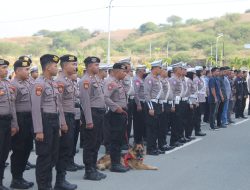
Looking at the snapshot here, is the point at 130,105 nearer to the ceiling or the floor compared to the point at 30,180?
nearer to the ceiling

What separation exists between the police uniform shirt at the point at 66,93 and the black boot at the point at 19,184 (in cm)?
122

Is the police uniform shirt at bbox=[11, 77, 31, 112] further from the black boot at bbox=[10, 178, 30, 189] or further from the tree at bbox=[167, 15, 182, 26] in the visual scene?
the tree at bbox=[167, 15, 182, 26]

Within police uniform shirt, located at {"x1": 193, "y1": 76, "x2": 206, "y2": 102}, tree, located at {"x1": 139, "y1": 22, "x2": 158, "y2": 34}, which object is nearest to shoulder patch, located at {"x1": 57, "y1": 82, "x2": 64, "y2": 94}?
police uniform shirt, located at {"x1": 193, "y1": 76, "x2": 206, "y2": 102}

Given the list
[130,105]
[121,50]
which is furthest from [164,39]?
[130,105]

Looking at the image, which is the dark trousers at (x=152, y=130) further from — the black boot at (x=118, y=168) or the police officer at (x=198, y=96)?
the police officer at (x=198, y=96)

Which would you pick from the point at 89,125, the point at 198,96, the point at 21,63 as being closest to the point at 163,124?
the point at 89,125

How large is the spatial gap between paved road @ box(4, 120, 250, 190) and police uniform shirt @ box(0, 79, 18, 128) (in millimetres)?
1220

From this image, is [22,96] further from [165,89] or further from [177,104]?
[177,104]

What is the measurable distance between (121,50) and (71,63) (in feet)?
326

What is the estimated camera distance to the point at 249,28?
4237 inches

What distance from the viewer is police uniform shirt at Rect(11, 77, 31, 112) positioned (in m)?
7.33

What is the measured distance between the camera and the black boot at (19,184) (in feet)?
22.8

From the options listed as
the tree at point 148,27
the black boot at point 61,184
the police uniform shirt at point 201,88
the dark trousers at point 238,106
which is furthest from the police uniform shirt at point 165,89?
the tree at point 148,27

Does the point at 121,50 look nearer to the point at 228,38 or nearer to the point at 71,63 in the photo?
the point at 228,38
